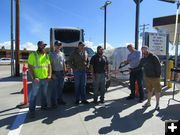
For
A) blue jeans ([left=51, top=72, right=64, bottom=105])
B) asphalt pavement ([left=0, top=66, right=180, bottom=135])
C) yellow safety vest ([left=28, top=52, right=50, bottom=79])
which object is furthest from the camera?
blue jeans ([left=51, top=72, right=64, bottom=105])

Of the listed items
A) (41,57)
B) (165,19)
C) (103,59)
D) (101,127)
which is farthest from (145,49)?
(165,19)

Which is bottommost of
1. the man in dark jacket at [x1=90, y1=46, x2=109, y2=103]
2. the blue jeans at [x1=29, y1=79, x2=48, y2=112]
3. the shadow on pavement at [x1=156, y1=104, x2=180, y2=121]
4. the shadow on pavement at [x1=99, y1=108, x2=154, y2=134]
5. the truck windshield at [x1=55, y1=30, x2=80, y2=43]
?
the shadow on pavement at [x1=99, y1=108, x2=154, y2=134]

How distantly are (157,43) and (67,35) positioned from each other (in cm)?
556

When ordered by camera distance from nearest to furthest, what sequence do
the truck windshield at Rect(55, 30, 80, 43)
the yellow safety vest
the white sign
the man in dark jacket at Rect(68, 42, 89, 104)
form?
the yellow safety vest → the man in dark jacket at Rect(68, 42, 89, 104) → the white sign → the truck windshield at Rect(55, 30, 80, 43)

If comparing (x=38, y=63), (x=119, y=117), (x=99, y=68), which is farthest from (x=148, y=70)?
(x=38, y=63)

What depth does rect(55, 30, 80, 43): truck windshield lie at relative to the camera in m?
9.44

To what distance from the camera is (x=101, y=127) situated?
3.17 m

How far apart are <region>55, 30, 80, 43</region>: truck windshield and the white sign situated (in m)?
4.67

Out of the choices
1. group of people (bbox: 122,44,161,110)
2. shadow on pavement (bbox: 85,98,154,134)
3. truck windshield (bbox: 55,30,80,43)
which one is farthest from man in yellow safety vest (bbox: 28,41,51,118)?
truck windshield (bbox: 55,30,80,43)

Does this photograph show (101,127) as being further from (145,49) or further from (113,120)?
(145,49)

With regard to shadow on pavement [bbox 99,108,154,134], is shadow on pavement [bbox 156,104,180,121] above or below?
above

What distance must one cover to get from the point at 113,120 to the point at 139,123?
23.7 inches

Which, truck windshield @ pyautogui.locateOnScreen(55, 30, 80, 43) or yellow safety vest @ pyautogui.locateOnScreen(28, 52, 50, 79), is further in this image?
truck windshield @ pyautogui.locateOnScreen(55, 30, 80, 43)

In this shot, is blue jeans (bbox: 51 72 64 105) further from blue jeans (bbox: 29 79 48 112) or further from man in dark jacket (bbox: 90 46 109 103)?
man in dark jacket (bbox: 90 46 109 103)
